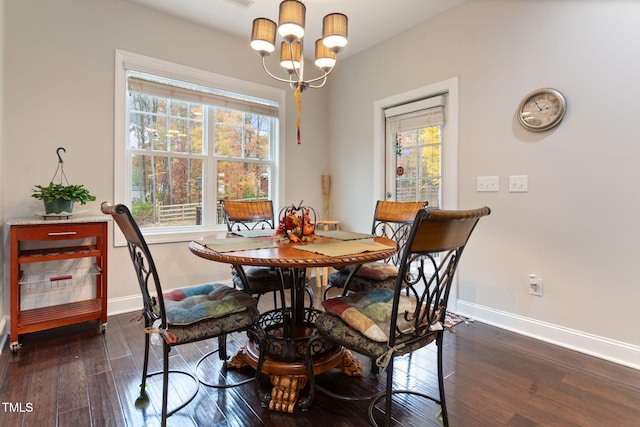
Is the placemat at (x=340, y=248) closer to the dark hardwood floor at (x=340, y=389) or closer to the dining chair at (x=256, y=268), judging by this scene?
the dining chair at (x=256, y=268)

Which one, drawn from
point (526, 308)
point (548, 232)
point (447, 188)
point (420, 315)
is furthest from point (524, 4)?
point (420, 315)

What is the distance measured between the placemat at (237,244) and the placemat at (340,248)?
0.20 metres

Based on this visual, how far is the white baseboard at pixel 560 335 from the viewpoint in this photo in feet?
6.55

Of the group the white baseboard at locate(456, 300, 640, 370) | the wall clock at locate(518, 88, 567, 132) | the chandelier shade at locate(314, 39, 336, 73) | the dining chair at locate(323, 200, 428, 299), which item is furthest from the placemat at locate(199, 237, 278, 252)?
the wall clock at locate(518, 88, 567, 132)

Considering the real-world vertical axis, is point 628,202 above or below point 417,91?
below

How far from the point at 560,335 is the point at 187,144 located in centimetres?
355

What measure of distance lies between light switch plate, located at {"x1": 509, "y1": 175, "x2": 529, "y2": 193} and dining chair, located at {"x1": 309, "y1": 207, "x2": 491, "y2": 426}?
4.50ft

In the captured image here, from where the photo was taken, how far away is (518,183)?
2463mm

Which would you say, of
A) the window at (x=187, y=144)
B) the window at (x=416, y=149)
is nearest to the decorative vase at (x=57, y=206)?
the window at (x=187, y=144)

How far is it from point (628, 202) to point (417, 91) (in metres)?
1.88

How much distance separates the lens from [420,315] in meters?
1.40

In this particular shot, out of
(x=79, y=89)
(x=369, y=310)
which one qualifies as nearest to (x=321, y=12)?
(x=79, y=89)

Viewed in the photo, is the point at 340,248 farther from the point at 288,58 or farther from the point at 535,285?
the point at 535,285

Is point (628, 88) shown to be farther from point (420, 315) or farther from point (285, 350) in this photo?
point (285, 350)
